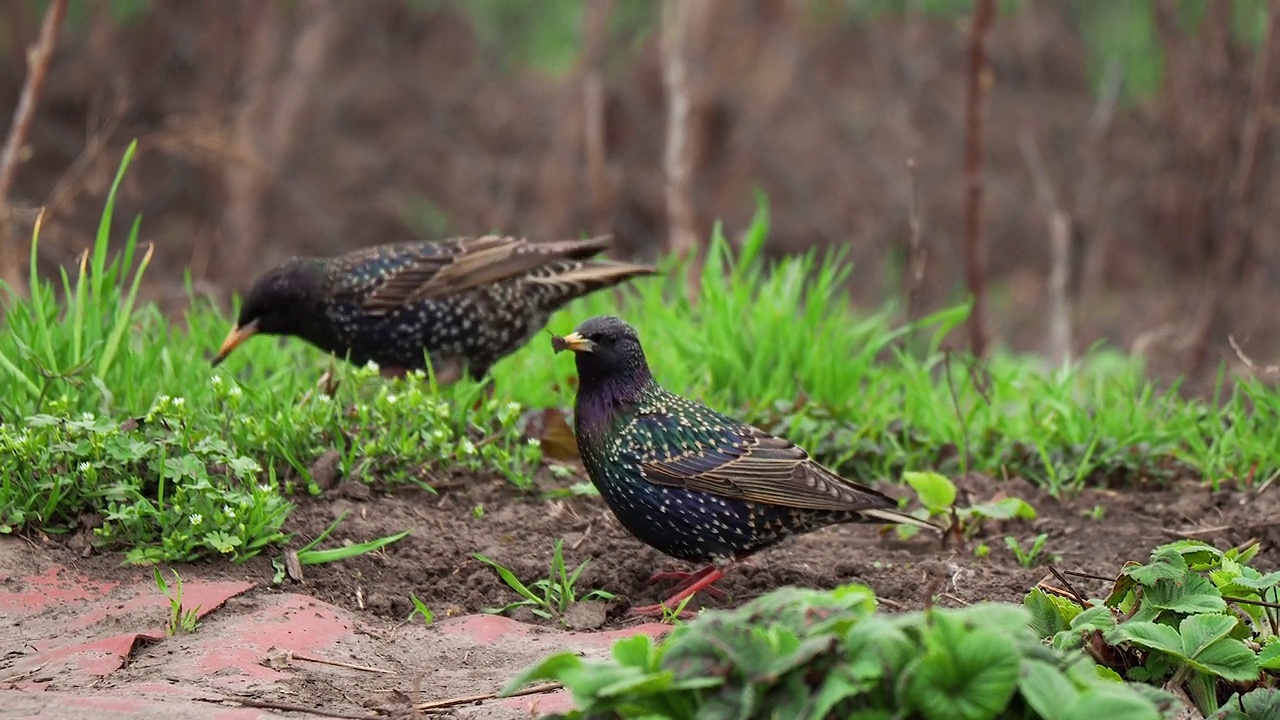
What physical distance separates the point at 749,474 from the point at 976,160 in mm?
3173

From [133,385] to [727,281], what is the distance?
2.83 m

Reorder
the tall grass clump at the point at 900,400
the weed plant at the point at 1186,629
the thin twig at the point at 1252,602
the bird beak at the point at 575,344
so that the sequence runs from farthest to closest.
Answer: the tall grass clump at the point at 900,400
the bird beak at the point at 575,344
the thin twig at the point at 1252,602
the weed plant at the point at 1186,629

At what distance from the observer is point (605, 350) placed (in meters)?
4.39

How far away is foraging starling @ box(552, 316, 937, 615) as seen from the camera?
13.8 ft

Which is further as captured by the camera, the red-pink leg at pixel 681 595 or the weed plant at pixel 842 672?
the red-pink leg at pixel 681 595

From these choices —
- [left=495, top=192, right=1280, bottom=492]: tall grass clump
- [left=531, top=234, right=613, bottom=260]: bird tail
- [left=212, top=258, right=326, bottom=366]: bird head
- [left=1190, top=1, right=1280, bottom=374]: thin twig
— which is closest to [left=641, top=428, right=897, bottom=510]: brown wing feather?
[left=495, top=192, right=1280, bottom=492]: tall grass clump

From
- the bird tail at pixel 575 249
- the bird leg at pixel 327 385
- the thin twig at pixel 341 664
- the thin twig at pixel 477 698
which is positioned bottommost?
the thin twig at pixel 341 664

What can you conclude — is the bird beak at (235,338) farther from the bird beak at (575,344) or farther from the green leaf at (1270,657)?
the green leaf at (1270,657)

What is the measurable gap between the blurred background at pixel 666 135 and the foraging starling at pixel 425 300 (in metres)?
3.19

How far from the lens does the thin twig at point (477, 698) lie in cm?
319

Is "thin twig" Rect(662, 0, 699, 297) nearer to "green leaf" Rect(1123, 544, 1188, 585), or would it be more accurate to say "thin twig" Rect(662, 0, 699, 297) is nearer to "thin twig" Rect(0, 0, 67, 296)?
"thin twig" Rect(0, 0, 67, 296)

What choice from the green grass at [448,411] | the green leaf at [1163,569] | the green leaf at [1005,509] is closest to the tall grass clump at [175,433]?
the green grass at [448,411]

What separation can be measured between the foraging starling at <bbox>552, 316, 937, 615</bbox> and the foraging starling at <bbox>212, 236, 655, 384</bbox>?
4.79ft

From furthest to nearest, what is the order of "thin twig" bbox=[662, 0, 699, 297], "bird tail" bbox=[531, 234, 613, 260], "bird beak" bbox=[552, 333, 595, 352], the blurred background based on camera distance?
1. the blurred background
2. "thin twig" bbox=[662, 0, 699, 297]
3. "bird tail" bbox=[531, 234, 613, 260]
4. "bird beak" bbox=[552, 333, 595, 352]
